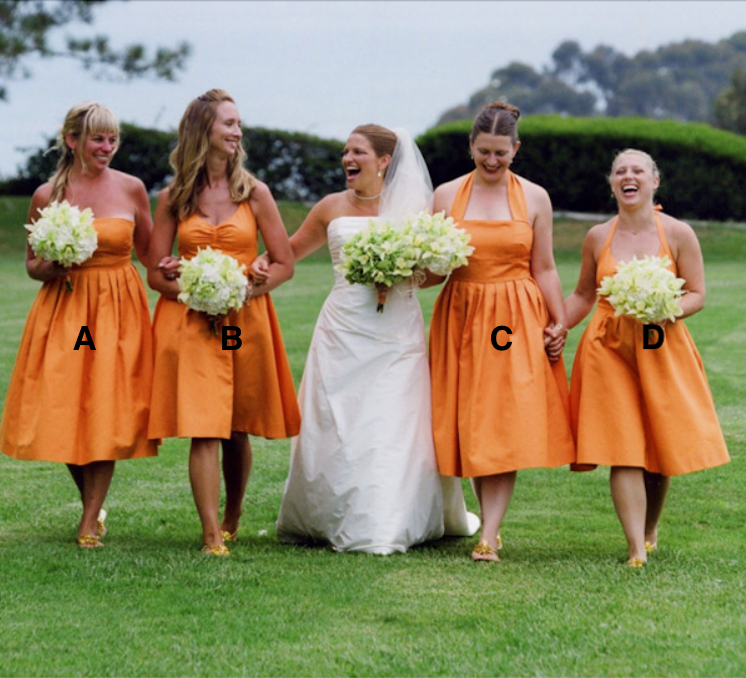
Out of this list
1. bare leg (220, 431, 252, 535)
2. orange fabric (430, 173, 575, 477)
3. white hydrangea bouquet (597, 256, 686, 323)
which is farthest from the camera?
bare leg (220, 431, 252, 535)

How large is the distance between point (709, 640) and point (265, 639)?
177 centimetres

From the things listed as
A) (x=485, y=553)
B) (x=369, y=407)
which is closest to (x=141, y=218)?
(x=369, y=407)

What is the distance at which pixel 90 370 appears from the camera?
7.18 m

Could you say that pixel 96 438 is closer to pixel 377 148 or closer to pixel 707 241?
pixel 377 148

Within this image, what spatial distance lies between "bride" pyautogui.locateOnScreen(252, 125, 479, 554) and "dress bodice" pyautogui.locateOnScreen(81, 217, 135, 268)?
0.72m

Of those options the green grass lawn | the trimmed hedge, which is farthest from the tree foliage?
the green grass lawn

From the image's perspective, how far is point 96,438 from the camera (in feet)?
23.2

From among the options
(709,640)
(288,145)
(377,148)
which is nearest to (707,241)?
(288,145)

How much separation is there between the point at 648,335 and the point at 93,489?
3003 mm

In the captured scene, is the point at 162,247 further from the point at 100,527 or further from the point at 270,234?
the point at 100,527

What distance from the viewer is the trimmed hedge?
2930 centimetres

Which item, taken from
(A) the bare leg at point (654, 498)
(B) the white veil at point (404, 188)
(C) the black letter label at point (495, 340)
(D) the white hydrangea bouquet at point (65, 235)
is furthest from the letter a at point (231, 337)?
(A) the bare leg at point (654, 498)

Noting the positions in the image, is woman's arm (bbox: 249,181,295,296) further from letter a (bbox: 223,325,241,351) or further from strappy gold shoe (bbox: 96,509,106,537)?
strappy gold shoe (bbox: 96,509,106,537)

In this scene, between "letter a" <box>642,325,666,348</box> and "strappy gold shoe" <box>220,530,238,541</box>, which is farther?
"strappy gold shoe" <box>220,530,238,541</box>
